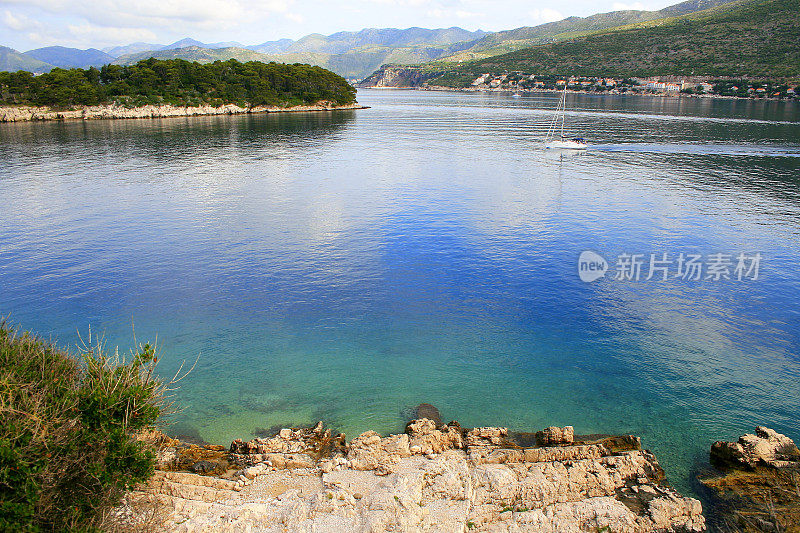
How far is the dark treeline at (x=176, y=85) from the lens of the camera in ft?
330

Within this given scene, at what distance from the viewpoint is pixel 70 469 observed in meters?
9.49

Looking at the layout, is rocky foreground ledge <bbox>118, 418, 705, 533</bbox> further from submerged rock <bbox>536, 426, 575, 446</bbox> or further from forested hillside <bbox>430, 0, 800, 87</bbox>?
forested hillside <bbox>430, 0, 800, 87</bbox>

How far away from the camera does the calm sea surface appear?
57.5 ft

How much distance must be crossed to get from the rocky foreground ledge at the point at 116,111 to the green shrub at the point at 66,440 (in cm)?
11320

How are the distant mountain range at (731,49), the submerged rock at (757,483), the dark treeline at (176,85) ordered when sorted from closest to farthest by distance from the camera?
the submerged rock at (757,483) < the dark treeline at (176,85) < the distant mountain range at (731,49)

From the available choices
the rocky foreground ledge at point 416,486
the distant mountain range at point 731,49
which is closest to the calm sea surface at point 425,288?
the rocky foreground ledge at point 416,486

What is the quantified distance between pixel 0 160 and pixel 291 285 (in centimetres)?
5543

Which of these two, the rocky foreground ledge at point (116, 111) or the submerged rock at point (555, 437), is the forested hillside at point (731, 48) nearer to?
the rocky foreground ledge at point (116, 111)

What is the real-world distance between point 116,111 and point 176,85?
20222mm

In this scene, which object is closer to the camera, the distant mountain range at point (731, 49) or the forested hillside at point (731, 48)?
the distant mountain range at point (731, 49)

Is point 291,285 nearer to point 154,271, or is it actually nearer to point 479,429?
point 154,271

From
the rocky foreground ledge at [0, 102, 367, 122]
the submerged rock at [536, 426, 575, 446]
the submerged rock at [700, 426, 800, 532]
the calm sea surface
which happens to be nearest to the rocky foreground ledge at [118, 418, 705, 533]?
the submerged rock at [536, 426, 575, 446]

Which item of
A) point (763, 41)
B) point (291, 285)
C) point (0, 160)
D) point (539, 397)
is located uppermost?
point (763, 41)

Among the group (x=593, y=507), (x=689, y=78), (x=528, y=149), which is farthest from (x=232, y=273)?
(x=689, y=78)
